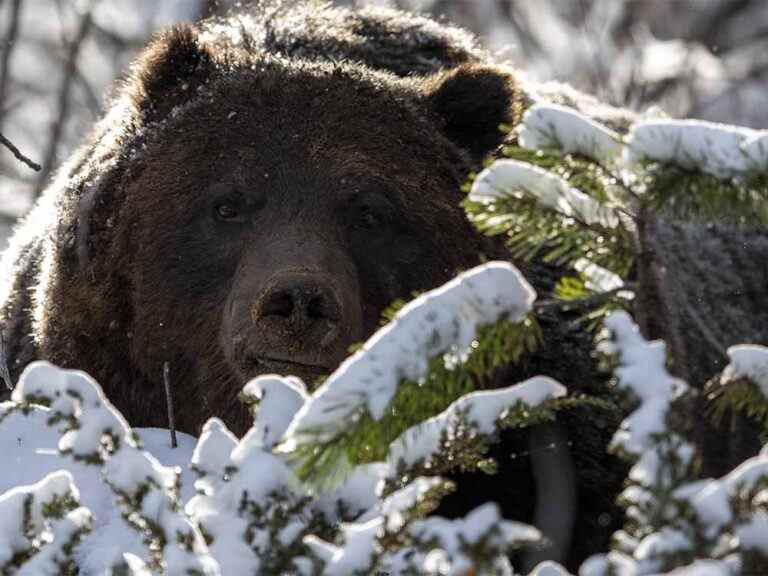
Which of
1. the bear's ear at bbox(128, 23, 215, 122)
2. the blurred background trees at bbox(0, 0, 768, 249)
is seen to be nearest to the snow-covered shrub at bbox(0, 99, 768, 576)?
the bear's ear at bbox(128, 23, 215, 122)

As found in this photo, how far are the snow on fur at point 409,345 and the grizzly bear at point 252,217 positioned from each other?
248cm

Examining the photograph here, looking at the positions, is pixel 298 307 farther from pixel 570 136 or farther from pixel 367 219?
pixel 570 136

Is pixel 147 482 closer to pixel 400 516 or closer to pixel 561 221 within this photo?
pixel 400 516

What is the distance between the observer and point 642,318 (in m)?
2.88

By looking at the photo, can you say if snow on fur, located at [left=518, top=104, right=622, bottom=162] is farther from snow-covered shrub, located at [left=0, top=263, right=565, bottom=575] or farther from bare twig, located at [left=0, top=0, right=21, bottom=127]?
bare twig, located at [left=0, top=0, right=21, bottom=127]

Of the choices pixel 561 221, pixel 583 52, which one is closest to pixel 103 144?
pixel 561 221

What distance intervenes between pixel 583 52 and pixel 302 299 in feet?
33.6

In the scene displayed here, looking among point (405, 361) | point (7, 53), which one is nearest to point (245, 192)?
point (405, 361)

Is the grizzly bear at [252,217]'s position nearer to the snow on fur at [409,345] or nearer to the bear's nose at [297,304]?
the bear's nose at [297,304]

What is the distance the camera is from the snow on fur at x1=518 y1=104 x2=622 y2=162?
110 inches

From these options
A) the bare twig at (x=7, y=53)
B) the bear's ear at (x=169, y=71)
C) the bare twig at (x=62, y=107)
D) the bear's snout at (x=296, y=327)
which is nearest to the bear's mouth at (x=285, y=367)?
the bear's snout at (x=296, y=327)

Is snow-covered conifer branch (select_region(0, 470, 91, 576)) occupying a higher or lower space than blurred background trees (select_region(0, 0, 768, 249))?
lower

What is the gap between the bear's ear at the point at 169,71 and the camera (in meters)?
5.66

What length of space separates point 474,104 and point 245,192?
84 centimetres
